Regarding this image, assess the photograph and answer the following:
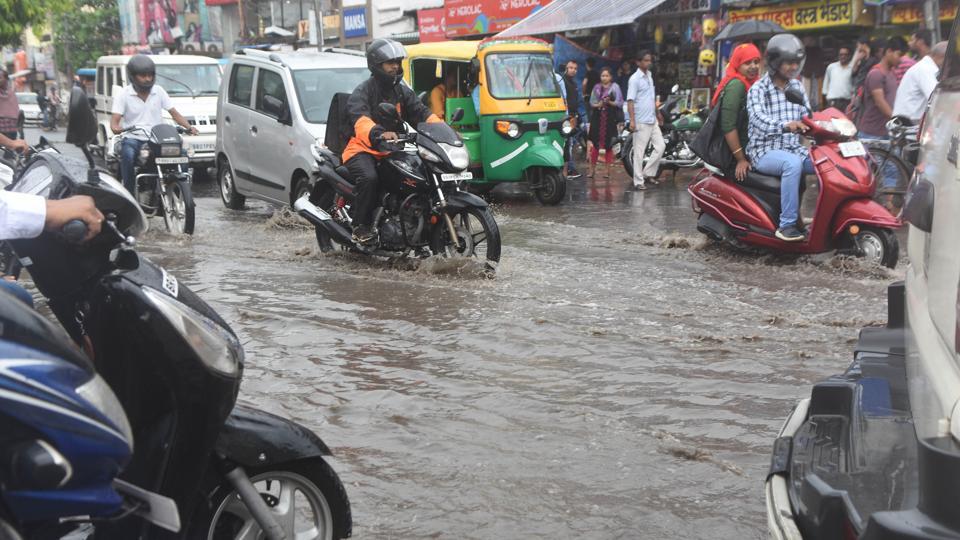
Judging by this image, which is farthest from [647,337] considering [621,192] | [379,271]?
[621,192]

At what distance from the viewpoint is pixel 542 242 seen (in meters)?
10.0

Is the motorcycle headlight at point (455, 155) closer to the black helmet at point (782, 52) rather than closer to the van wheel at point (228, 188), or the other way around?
the black helmet at point (782, 52)

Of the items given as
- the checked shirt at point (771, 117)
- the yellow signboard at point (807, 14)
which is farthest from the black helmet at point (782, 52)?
the yellow signboard at point (807, 14)

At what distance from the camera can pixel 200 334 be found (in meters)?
2.72

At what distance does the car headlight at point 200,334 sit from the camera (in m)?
2.68

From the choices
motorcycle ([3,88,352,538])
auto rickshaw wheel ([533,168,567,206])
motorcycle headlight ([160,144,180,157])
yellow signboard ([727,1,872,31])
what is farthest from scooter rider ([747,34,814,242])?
yellow signboard ([727,1,872,31])

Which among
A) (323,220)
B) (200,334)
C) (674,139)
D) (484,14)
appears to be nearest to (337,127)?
(323,220)

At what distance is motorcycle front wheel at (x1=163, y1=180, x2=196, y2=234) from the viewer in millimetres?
10594

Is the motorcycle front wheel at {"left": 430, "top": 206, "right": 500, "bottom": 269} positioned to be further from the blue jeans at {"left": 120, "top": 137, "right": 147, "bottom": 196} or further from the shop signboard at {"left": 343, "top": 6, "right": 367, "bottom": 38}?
the shop signboard at {"left": 343, "top": 6, "right": 367, "bottom": 38}

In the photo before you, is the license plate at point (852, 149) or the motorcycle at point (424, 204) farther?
the motorcycle at point (424, 204)

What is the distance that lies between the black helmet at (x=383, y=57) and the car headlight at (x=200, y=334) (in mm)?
5747

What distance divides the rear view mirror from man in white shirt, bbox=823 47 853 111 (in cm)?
1342

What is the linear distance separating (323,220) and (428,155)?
132 cm

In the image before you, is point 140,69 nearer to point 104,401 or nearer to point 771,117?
point 771,117
